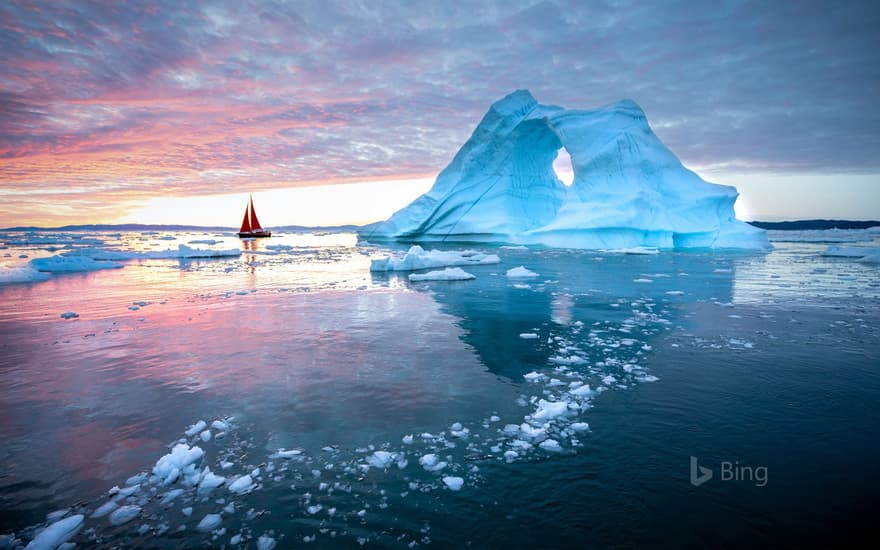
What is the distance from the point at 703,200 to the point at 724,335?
22.0 metres

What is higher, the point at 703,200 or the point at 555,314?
the point at 703,200

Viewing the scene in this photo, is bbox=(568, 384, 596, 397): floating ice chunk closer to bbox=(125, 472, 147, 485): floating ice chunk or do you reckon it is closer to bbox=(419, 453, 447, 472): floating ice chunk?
bbox=(419, 453, 447, 472): floating ice chunk

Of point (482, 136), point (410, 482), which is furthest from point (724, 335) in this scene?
point (482, 136)

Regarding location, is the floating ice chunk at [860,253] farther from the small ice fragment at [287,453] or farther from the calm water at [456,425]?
the small ice fragment at [287,453]

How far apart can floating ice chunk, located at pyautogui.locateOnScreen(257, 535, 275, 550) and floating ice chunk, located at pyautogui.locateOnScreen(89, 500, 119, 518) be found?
3.09ft

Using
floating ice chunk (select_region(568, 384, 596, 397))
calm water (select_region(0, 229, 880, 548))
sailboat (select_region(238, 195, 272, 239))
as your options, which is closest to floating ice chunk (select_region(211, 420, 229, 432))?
calm water (select_region(0, 229, 880, 548))

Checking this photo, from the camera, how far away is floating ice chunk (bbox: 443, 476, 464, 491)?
2627mm

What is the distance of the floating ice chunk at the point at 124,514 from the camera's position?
92.8 inches

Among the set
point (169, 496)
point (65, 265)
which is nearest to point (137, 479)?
point (169, 496)

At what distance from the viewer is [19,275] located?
43.8 feet

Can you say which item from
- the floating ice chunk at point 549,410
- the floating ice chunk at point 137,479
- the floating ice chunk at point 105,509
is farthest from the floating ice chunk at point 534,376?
the floating ice chunk at point 105,509

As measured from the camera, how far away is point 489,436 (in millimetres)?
3250

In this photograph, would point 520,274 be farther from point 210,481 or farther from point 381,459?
point 210,481

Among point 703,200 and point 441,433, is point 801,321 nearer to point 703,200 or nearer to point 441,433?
point 441,433
